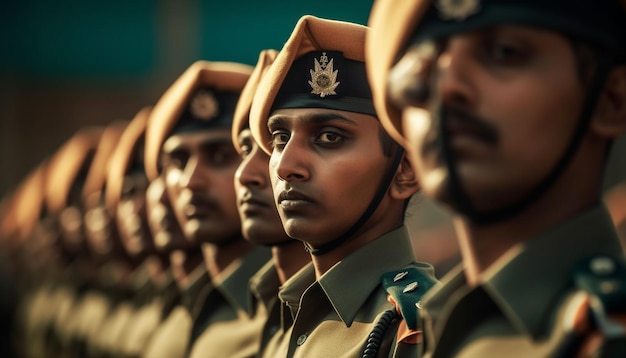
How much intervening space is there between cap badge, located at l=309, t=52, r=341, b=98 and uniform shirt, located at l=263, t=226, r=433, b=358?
598 mm

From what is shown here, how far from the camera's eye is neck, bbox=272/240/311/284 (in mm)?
4855

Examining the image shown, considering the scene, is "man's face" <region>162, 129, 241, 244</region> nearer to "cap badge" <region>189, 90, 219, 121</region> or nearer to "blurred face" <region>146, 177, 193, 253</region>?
"cap badge" <region>189, 90, 219, 121</region>

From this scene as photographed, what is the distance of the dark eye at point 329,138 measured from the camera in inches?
163

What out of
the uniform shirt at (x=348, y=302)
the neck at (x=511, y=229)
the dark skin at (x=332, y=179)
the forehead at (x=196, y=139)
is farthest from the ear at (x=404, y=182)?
the forehead at (x=196, y=139)

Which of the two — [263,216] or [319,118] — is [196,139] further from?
[319,118]

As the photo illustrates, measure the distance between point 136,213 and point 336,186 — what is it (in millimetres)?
4299

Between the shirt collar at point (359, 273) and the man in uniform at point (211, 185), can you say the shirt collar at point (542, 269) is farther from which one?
the man in uniform at point (211, 185)

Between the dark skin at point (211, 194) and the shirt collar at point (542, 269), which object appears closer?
the shirt collar at point (542, 269)

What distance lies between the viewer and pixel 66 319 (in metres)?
11.4

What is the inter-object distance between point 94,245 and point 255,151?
18.6 feet

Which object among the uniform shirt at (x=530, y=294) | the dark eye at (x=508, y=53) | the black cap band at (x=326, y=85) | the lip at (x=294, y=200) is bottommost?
the lip at (x=294, y=200)

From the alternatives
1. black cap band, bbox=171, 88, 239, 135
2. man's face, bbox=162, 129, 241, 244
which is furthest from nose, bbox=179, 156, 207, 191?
black cap band, bbox=171, 88, 239, 135

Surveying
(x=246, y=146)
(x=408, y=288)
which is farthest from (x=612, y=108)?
(x=246, y=146)

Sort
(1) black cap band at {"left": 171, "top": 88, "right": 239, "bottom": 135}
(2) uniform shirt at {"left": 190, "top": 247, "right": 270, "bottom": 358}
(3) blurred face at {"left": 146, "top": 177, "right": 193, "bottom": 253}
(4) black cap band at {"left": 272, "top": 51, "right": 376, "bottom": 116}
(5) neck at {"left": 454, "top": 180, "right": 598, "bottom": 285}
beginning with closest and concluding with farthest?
(5) neck at {"left": 454, "top": 180, "right": 598, "bottom": 285}, (4) black cap band at {"left": 272, "top": 51, "right": 376, "bottom": 116}, (2) uniform shirt at {"left": 190, "top": 247, "right": 270, "bottom": 358}, (1) black cap band at {"left": 171, "top": 88, "right": 239, "bottom": 135}, (3) blurred face at {"left": 146, "top": 177, "right": 193, "bottom": 253}
